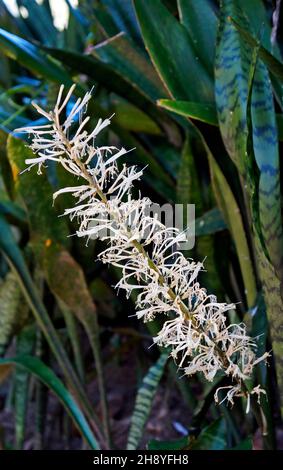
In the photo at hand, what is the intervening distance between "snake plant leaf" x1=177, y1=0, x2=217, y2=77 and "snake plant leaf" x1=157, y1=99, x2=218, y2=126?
0.41 ft

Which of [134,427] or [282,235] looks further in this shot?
[134,427]

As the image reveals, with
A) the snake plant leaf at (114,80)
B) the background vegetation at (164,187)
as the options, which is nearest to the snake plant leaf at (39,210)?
the background vegetation at (164,187)

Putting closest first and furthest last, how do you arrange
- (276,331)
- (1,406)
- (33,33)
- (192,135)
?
(276,331)
(192,135)
(33,33)
(1,406)

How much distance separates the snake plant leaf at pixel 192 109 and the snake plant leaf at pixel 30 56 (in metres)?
0.23

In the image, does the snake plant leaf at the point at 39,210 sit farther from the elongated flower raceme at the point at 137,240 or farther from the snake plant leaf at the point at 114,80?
the elongated flower raceme at the point at 137,240

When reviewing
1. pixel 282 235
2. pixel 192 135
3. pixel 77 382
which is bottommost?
pixel 77 382

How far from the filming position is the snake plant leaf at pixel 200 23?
66 cm

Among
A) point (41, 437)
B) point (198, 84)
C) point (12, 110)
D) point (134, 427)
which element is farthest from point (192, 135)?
point (41, 437)

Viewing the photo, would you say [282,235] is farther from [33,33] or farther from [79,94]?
[33,33]

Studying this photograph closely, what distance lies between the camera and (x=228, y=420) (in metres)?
0.74

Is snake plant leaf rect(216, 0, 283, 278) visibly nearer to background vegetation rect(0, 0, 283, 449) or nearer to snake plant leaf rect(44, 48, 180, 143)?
background vegetation rect(0, 0, 283, 449)

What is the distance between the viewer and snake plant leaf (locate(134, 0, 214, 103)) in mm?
592

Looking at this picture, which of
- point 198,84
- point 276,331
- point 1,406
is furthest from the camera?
point 1,406

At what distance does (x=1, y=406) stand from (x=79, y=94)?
774mm
